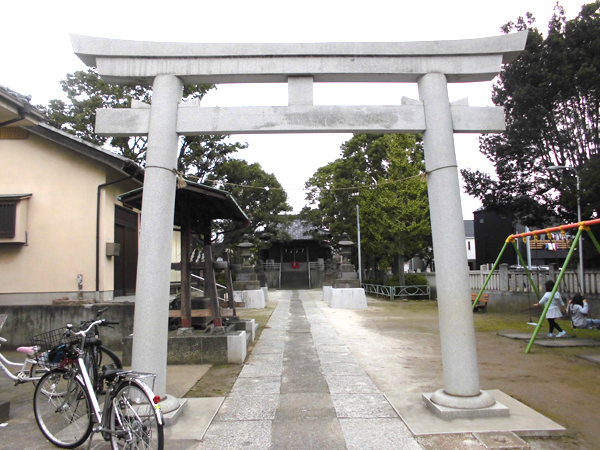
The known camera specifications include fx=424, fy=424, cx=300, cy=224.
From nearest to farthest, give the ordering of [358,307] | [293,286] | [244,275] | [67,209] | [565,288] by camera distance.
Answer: [67,209] → [565,288] → [358,307] → [244,275] → [293,286]

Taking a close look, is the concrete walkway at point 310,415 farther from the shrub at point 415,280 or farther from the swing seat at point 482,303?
the shrub at point 415,280

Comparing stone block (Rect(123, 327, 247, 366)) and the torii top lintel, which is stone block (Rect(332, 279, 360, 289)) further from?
the torii top lintel

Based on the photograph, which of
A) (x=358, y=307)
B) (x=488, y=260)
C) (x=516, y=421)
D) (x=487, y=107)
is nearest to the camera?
(x=516, y=421)

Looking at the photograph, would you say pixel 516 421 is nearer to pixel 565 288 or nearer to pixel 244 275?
pixel 565 288

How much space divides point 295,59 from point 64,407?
459 centimetres

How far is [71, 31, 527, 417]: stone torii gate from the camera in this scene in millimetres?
4883

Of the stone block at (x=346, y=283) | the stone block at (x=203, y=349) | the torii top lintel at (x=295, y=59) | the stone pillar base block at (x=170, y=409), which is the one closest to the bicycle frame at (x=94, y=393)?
the stone pillar base block at (x=170, y=409)

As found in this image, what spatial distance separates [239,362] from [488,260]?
41.5m

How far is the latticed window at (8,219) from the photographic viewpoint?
34.3 feet

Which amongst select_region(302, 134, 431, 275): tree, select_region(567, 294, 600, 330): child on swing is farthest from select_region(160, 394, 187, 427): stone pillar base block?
select_region(302, 134, 431, 275): tree

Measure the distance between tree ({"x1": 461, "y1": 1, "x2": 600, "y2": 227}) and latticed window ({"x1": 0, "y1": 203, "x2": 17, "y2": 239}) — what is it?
16.8m

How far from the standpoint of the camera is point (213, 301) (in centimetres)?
802

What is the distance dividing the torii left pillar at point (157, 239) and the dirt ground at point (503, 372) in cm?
142

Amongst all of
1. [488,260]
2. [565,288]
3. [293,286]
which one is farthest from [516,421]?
[488,260]
